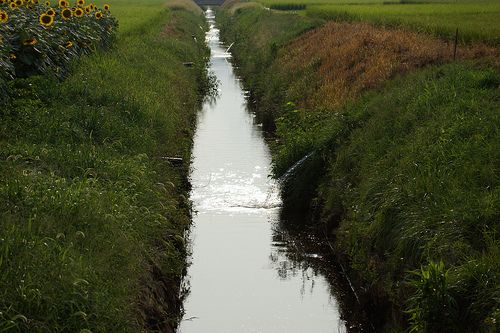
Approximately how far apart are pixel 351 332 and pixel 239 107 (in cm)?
1221

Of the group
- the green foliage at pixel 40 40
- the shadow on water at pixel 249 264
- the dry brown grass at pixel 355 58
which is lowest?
the shadow on water at pixel 249 264

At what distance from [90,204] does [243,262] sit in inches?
111

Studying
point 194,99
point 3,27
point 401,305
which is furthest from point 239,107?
point 401,305

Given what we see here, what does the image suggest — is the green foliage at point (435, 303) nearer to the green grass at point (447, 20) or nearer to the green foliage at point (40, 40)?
the green foliage at point (40, 40)

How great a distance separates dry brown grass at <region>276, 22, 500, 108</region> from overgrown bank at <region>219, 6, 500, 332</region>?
4 centimetres

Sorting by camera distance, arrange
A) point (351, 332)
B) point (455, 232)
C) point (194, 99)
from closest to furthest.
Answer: point (455, 232), point (351, 332), point (194, 99)

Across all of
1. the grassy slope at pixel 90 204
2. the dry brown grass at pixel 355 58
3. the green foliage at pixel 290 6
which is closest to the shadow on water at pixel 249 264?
the grassy slope at pixel 90 204

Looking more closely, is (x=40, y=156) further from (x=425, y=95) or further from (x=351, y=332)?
(x=425, y=95)

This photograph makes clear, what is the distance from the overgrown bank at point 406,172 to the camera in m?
5.59

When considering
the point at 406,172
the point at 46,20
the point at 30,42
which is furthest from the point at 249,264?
Answer: the point at 46,20

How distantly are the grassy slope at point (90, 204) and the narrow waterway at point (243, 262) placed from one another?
352 millimetres

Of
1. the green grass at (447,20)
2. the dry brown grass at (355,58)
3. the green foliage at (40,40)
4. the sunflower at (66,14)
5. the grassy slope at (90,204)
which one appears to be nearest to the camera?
the grassy slope at (90,204)

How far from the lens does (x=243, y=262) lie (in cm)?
888

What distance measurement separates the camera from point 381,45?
15.9 metres
